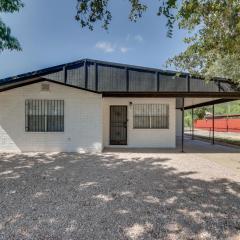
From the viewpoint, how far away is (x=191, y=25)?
256 inches

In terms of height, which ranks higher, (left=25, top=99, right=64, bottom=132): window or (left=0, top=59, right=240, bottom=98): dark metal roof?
(left=0, top=59, right=240, bottom=98): dark metal roof

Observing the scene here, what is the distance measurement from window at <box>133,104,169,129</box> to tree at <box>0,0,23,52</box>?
5643 mm

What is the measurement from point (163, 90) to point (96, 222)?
6.99 m

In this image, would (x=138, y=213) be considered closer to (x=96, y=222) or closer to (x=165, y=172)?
(x=96, y=222)

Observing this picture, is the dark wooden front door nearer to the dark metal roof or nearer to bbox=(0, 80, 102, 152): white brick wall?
bbox=(0, 80, 102, 152): white brick wall

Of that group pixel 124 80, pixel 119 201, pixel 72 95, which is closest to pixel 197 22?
pixel 124 80

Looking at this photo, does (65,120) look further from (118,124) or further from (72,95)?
(118,124)

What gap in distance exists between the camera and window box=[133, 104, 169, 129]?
37.6ft

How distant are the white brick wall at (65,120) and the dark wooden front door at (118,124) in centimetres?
184

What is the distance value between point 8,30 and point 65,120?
12.7 ft

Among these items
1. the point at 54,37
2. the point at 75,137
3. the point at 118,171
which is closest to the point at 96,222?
the point at 118,171

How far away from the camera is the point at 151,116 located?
37.6ft

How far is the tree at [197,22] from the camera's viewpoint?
4.18 metres

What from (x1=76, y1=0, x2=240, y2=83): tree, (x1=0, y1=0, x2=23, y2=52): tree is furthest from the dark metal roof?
(x1=0, y1=0, x2=23, y2=52): tree
